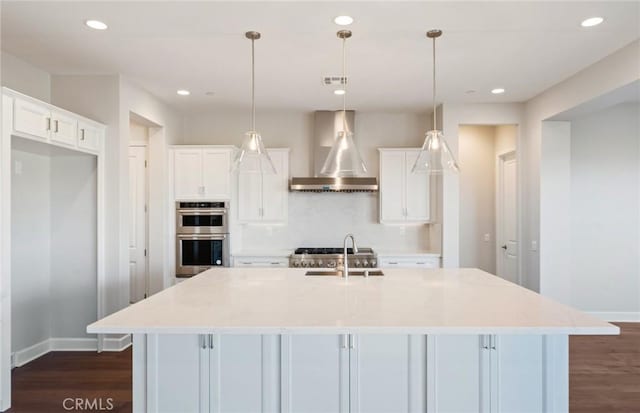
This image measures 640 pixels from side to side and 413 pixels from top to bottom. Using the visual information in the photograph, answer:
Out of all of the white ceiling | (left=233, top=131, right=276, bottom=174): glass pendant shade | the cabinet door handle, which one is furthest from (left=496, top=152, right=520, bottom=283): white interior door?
(left=233, top=131, right=276, bottom=174): glass pendant shade

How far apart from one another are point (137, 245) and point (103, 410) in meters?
2.80

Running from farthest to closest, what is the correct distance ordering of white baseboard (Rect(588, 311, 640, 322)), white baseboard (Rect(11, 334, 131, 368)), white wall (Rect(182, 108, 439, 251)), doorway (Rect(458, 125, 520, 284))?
doorway (Rect(458, 125, 520, 284)), white wall (Rect(182, 108, 439, 251)), white baseboard (Rect(588, 311, 640, 322)), white baseboard (Rect(11, 334, 131, 368))

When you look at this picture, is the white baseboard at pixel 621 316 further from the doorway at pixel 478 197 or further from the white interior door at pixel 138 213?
the white interior door at pixel 138 213

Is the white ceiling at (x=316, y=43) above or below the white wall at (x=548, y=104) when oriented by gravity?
above

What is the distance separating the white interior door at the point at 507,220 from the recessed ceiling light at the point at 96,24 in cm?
488

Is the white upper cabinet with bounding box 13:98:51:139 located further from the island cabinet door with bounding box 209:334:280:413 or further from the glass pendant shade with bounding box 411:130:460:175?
the glass pendant shade with bounding box 411:130:460:175

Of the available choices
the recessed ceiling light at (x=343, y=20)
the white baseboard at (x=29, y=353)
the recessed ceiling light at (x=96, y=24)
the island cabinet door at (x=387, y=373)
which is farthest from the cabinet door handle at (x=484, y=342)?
the white baseboard at (x=29, y=353)

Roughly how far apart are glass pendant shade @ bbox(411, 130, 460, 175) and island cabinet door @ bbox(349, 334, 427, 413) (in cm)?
143

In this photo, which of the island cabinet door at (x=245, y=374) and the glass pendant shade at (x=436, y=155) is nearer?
the island cabinet door at (x=245, y=374)

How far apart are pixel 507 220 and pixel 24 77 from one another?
582 centimetres

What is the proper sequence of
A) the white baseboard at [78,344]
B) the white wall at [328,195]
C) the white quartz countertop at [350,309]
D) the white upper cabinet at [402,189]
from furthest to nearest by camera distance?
1. the white wall at [328,195]
2. the white upper cabinet at [402,189]
3. the white baseboard at [78,344]
4. the white quartz countertop at [350,309]

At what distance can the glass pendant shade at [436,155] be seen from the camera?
312 centimetres

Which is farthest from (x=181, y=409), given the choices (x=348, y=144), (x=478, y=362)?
(x=348, y=144)

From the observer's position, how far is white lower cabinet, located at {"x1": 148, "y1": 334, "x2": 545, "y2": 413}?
220cm
